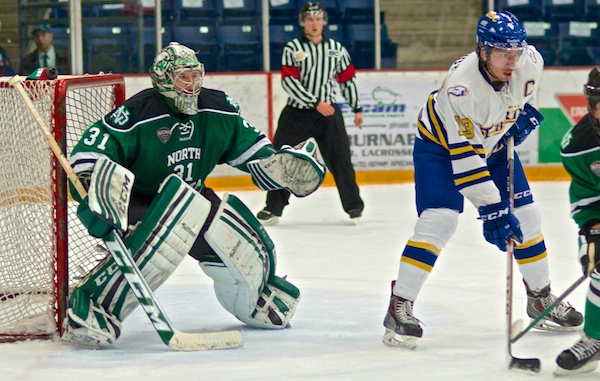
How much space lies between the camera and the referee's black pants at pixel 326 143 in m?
5.69

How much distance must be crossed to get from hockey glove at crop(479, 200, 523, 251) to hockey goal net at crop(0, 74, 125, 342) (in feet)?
3.80

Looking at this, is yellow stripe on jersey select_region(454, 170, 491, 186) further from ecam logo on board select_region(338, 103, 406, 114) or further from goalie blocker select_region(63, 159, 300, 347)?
ecam logo on board select_region(338, 103, 406, 114)

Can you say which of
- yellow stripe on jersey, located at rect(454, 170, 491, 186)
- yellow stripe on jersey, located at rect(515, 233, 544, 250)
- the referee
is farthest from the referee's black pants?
yellow stripe on jersey, located at rect(454, 170, 491, 186)

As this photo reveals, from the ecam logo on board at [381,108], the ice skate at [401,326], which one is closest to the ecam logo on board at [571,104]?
the ecam logo on board at [381,108]

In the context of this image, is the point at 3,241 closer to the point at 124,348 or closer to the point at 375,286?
the point at 124,348

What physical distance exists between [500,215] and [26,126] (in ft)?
4.67

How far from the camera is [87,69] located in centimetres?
713

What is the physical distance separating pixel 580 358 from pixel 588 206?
14.2 inches

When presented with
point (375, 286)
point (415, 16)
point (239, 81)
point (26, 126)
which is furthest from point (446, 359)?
point (415, 16)

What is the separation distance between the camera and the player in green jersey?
267 cm

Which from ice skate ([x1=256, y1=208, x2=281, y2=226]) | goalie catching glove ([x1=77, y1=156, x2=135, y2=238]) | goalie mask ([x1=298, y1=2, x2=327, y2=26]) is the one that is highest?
goalie mask ([x1=298, y1=2, x2=327, y2=26])

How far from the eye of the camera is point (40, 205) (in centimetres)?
338

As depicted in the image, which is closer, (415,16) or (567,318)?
(567,318)

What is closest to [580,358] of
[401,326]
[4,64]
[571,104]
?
[401,326]
